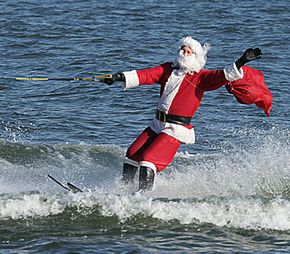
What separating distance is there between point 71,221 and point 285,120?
619cm

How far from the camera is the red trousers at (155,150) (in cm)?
994

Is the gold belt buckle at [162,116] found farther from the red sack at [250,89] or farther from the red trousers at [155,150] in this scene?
the red sack at [250,89]

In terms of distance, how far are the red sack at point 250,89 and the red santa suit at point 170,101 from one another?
0.72ft

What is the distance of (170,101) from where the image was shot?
10.0 meters

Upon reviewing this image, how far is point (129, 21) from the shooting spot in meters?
22.2

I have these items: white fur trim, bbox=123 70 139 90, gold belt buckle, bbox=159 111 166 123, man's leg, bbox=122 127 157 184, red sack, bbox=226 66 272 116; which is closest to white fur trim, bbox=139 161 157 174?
man's leg, bbox=122 127 157 184

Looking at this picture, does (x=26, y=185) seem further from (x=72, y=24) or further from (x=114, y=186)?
(x=72, y=24)

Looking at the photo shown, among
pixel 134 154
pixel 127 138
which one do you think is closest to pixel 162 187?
pixel 134 154

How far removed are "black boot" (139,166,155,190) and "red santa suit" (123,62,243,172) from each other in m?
0.05

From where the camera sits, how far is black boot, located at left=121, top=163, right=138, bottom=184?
33.7 feet

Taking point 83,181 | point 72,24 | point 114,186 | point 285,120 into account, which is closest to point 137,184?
point 114,186

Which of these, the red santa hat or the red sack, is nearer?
the red sack

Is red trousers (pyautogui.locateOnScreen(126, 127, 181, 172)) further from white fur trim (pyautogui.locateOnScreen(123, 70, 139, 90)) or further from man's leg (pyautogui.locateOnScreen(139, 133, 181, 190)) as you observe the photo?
white fur trim (pyautogui.locateOnScreen(123, 70, 139, 90))

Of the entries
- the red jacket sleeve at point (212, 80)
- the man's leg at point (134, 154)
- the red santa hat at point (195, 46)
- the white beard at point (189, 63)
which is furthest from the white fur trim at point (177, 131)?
the red santa hat at point (195, 46)
